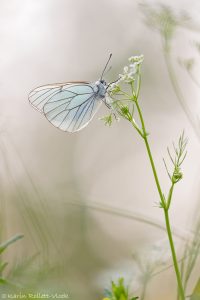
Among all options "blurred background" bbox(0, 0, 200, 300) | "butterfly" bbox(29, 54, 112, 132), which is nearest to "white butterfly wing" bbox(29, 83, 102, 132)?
"butterfly" bbox(29, 54, 112, 132)

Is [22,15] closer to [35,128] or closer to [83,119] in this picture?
[35,128]

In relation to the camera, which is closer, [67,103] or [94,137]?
[67,103]

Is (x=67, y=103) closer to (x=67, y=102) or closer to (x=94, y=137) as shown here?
(x=67, y=102)

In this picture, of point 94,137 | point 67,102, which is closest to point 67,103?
point 67,102

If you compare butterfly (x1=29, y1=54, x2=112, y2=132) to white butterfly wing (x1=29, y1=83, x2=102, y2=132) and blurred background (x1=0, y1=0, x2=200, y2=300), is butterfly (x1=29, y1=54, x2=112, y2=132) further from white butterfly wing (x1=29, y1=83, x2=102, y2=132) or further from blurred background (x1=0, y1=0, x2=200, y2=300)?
blurred background (x1=0, y1=0, x2=200, y2=300)

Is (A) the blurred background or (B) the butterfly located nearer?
(A) the blurred background

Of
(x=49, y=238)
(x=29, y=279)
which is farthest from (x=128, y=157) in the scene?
(x=29, y=279)
